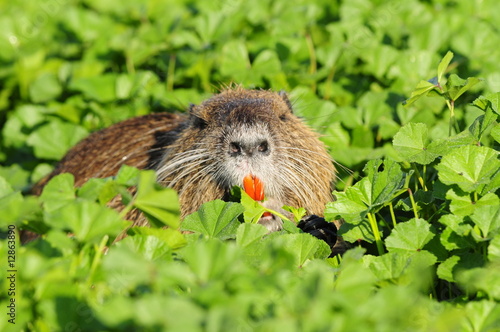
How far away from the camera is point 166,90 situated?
5023 millimetres

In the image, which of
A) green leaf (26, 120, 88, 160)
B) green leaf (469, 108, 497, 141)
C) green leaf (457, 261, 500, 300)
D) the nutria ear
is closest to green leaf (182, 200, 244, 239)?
green leaf (457, 261, 500, 300)

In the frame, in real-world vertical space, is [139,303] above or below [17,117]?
above

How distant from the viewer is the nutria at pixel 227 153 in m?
3.17

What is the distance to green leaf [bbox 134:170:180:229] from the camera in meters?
2.16

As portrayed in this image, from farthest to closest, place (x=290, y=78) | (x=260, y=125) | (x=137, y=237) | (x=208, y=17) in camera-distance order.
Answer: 1. (x=208, y=17)
2. (x=290, y=78)
3. (x=260, y=125)
4. (x=137, y=237)

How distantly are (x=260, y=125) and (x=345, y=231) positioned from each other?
713mm

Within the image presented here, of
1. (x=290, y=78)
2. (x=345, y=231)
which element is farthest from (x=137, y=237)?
(x=290, y=78)

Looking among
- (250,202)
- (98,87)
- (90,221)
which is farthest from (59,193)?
(98,87)

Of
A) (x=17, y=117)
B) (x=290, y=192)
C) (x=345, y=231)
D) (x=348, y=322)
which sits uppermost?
(x=348, y=322)

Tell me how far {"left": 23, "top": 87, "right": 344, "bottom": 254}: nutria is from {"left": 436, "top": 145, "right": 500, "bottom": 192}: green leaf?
34.8 inches

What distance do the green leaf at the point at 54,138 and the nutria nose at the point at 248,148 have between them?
5.96ft

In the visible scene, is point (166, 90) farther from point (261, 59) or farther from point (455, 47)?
point (455, 47)

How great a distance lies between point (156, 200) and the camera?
7.25ft

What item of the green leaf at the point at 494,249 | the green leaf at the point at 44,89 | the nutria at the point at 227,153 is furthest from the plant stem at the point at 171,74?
the green leaf at the point at 494,249
